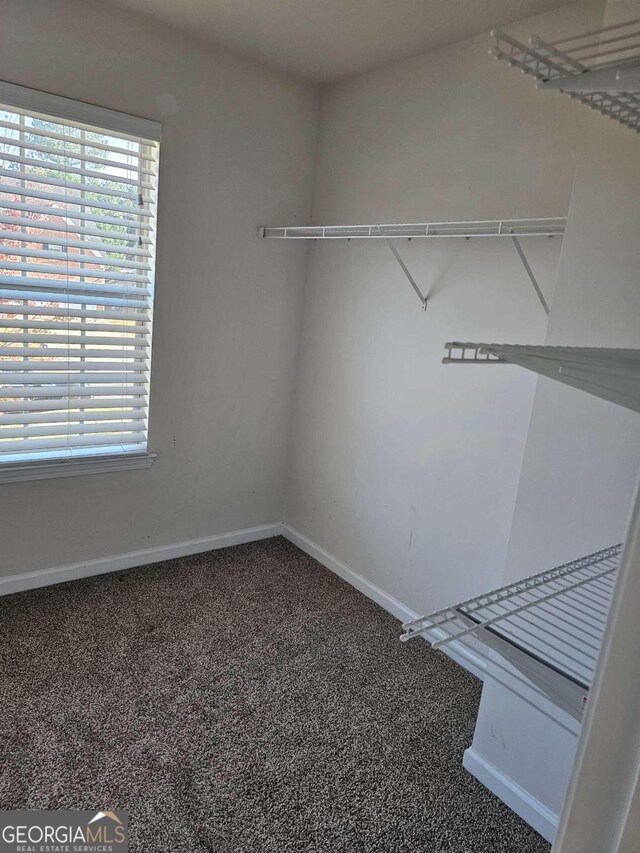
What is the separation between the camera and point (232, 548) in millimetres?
3107

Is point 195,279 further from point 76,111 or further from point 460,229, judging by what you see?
point 460,229

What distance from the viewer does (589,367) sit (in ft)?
2.31

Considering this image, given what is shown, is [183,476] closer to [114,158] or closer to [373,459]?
[373,459]

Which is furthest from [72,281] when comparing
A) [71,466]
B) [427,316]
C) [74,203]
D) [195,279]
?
[427,316]

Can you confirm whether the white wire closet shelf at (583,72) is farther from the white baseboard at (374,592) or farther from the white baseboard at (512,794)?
the white baseboard at (374,592)

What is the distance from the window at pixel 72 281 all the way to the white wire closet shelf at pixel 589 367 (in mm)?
2005

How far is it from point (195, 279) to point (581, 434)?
6.09 feet

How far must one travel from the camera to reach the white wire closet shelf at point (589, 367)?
25.4 inches

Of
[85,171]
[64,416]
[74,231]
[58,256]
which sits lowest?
[64,416]

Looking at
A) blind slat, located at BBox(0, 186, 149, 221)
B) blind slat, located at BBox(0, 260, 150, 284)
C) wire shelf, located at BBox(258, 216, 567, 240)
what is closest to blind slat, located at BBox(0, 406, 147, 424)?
blind slat, located at BBox(0, 260, 150, 284)

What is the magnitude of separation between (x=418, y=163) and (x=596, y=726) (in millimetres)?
2327

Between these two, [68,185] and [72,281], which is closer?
[68,185]

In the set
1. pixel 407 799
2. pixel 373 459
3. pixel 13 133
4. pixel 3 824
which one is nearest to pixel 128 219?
pixel 13 133

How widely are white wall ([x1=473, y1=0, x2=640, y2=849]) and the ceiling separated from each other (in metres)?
0.75
